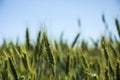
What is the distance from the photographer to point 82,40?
156 inches

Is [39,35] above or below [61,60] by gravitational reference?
above

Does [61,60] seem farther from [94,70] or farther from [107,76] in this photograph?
[107,76]

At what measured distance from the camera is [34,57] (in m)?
2.52

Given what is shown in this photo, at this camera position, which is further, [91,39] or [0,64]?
[91,39]

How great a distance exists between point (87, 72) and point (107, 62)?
151mm

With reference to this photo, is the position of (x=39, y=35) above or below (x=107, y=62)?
above

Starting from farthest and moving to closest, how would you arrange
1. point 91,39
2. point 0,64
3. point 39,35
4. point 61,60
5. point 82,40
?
point 91,39 → point 82,40 → point 61,60 → point 39,35 → point 0,64

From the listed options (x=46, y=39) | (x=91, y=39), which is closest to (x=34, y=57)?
(x=46, y=39)

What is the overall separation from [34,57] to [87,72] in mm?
729

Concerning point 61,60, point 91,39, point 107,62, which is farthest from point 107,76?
point 91,39

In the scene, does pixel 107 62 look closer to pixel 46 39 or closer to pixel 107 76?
pixel 107 76

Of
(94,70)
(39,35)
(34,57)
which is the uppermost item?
(39,35)

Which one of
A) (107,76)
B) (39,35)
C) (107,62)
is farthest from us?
(39,35)

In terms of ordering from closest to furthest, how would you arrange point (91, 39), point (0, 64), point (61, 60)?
1. point (0, 64)
2. point (61, 60)
3. point (91, 39)
